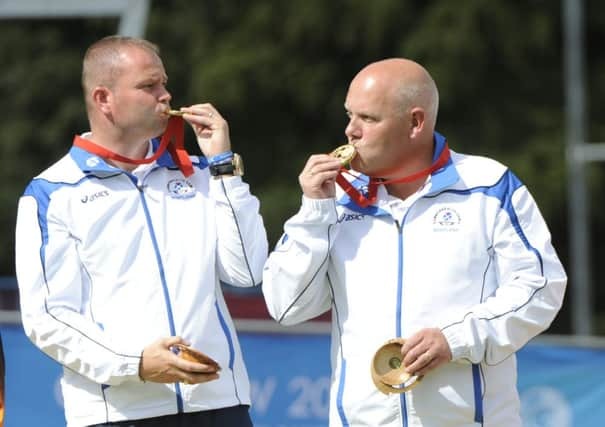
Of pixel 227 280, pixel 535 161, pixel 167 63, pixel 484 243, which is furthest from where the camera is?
pixel 167 63

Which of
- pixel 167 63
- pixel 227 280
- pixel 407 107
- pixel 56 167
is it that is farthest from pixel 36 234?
pixel 167 63

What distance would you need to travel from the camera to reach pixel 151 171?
448 centimetres

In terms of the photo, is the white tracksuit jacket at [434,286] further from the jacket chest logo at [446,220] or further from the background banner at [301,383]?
the background banner at [301,383]

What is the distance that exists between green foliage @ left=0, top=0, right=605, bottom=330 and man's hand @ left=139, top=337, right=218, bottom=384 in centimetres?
1263

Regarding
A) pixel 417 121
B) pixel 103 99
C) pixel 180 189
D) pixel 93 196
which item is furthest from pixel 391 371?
pixel 103 99

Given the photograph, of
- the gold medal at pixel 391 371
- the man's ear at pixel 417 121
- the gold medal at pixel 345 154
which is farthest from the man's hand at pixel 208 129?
the gold medal at pixel 391 371

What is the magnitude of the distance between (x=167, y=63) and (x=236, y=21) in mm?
1264

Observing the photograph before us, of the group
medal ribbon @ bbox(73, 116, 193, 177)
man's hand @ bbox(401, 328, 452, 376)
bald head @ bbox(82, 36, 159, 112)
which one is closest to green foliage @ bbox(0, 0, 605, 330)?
medal ribbon @ bbox(73, 116, 193, 177)

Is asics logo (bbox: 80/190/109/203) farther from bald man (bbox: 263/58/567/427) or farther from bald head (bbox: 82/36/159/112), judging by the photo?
bald man (bbox: 263/58/567/427)

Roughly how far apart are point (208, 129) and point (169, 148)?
0.17m

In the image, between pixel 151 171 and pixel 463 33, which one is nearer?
pixel 151 171

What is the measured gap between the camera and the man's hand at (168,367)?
409 cm

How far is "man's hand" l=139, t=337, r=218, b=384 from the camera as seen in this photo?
4.09 meters

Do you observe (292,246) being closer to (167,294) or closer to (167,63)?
(167,294)
